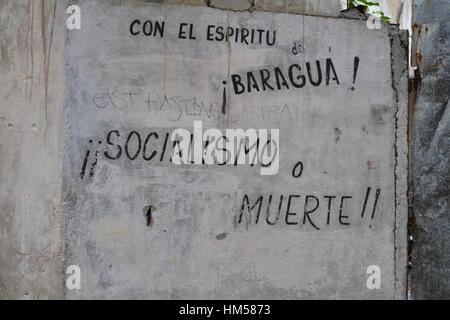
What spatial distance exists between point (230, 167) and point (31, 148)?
4.46ft

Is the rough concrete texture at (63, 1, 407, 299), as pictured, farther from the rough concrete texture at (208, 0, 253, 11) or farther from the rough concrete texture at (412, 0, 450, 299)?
the rough concrete texture at (412, 0, 450, 299)

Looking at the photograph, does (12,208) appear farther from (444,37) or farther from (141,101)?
(444,37)

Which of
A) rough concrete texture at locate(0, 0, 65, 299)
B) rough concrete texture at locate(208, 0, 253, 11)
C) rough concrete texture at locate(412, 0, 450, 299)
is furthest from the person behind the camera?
rough concrete texture at locate(412, 0, 450, 299)

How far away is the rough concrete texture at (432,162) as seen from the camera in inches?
144

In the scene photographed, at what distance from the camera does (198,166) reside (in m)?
3.35

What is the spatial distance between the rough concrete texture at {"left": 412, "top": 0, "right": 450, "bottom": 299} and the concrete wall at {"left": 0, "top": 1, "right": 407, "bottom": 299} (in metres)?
0.19

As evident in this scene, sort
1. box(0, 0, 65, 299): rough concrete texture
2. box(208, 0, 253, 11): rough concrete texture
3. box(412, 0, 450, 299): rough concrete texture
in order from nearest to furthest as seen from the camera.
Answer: box(0, 0, 65, 299): rough concrete texture < box(208, 0, 253, 11): rough concrete texture < box(412, 0, 450, 299): rough concrete texture

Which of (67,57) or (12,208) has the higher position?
(67,57)

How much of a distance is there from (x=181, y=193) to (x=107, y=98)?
0.82 meters

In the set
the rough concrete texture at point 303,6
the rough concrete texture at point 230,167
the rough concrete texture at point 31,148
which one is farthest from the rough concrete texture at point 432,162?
the rough concrete texture at point 31,148

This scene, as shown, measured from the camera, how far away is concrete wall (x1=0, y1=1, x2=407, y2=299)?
3.22m

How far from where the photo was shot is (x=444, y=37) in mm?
3682

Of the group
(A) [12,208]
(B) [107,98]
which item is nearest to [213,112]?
(B) [107,98]

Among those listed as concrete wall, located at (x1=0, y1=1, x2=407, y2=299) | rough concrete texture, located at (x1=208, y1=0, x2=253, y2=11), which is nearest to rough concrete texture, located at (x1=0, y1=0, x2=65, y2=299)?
concrete wall, located at (x1=0, y1=1, x2=407, y2=299)
